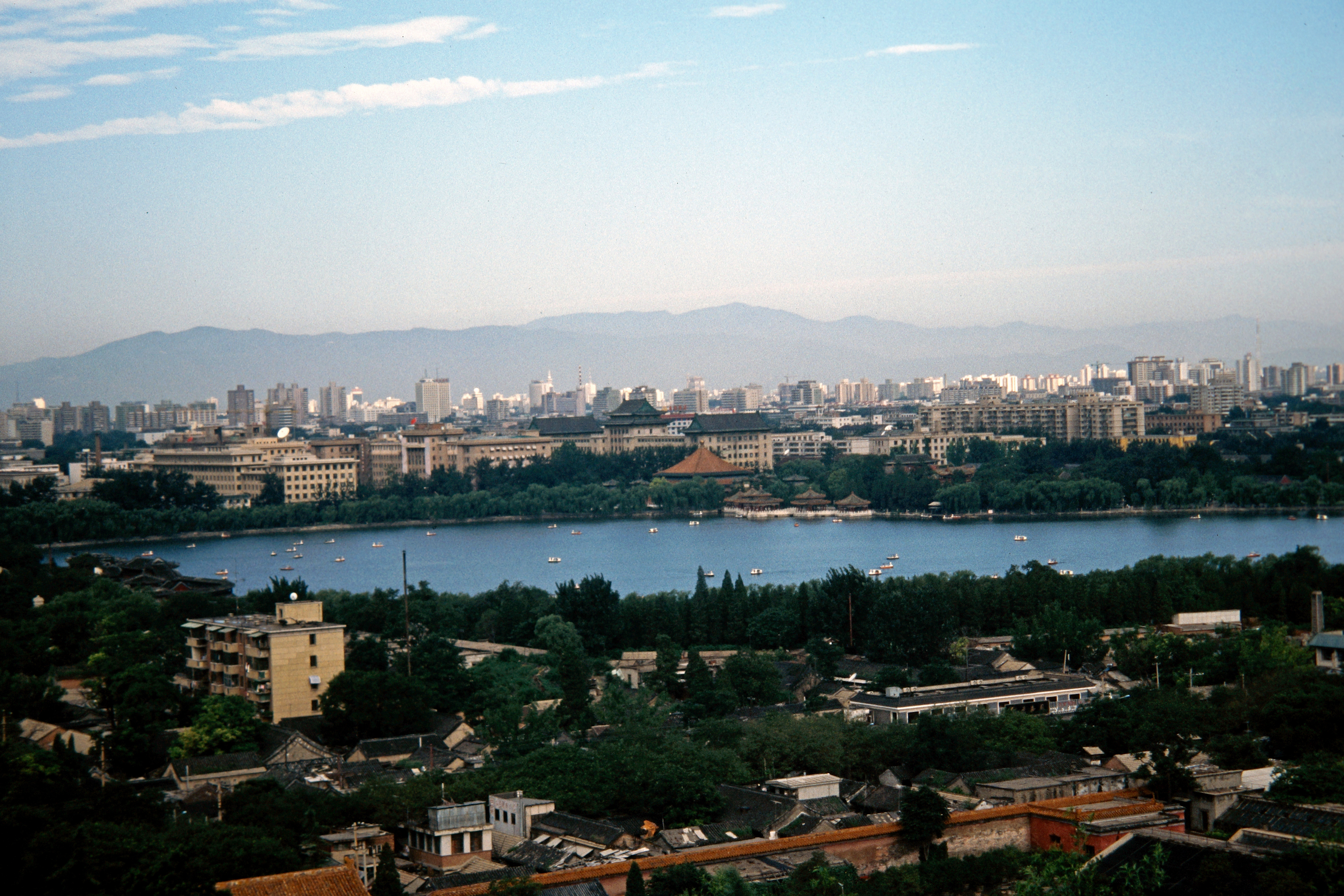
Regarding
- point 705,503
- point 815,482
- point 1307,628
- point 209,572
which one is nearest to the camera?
point 1307,628

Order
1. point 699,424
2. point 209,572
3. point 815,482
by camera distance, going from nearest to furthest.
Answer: point 209,572 < point 815,482 < point 699,424

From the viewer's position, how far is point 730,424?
136 ft

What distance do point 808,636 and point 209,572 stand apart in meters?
11.8

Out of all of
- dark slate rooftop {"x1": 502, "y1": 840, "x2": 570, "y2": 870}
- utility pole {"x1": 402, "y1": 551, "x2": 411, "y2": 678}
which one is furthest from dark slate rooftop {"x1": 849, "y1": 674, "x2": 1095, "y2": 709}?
dark slate rooftop {"x1": 502, "y1": 840, "x2": 570, "y2": 870}

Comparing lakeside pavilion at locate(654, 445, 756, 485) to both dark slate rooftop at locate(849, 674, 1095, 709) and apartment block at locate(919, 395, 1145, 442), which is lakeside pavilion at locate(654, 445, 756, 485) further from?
dark slate rooftop at locate(849, 674, 1095, 709)

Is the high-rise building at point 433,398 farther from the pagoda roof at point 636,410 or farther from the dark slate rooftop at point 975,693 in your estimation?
the dark slate rooftop at point 975,693

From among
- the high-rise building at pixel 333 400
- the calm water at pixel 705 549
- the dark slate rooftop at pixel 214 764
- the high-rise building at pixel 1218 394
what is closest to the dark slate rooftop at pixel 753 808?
the dark slate rooftop at pixel 214 764

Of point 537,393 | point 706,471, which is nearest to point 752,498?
point 706,471

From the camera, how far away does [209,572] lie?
21109 millimetres

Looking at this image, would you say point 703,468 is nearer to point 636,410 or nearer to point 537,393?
point 636,410

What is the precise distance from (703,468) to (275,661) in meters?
27.2

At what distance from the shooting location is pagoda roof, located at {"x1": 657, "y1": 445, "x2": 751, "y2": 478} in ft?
117

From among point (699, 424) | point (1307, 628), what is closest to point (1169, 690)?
point (1307, 628)

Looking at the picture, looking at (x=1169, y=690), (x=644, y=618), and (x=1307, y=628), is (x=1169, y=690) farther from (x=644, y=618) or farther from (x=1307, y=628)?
(x=644, y=618)
